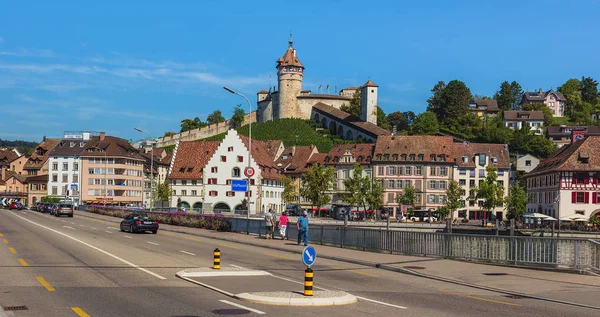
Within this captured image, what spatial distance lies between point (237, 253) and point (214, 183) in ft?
263

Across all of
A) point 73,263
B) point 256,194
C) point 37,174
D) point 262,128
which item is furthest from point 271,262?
point 262,128

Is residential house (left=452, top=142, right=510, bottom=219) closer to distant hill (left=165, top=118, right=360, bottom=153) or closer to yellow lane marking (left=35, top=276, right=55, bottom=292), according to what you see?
distant hill (left=165, top=118, right=360, bottom=153)

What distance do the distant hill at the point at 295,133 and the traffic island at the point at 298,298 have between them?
142117mm

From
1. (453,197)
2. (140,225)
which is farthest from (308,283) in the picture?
(453,197)

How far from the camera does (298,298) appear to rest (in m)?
16.7

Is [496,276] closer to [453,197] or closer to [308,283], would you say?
[308,283]

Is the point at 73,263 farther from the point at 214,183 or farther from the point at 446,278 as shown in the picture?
the point at 214,183

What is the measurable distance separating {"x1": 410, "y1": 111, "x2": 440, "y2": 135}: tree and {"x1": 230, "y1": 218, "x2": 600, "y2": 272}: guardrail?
5387 inches

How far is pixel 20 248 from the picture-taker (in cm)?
3209

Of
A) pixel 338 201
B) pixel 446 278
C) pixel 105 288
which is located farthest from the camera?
pixel 338 201

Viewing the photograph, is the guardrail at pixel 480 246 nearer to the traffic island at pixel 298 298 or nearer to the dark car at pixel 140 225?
the traffic island at pixel 298 298

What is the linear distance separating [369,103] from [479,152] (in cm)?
6309

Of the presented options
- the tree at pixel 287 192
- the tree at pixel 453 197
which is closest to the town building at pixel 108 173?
the tree at pixel 287 192

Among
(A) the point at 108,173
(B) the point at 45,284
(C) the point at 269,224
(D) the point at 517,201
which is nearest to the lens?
(B) the point at 45,284
